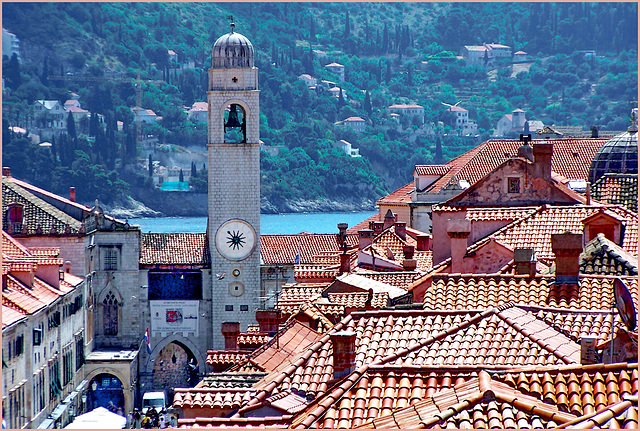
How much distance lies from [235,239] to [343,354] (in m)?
54.2

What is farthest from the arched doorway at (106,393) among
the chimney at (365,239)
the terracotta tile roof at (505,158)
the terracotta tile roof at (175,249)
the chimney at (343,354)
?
the chimney at (343,354)

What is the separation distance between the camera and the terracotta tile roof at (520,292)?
19750mm

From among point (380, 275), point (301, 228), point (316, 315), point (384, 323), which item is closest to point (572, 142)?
point (380, 275)

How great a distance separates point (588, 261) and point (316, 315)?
4794 mm

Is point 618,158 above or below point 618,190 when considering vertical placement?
above

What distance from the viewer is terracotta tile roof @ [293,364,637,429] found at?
12.5 metres

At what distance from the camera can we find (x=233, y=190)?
70125 millimetres

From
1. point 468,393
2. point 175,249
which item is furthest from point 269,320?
point 175,249

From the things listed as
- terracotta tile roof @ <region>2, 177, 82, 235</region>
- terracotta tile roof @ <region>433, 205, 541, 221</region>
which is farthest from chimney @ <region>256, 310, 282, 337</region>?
terracotta tile roof @ <region>2, 177, 82, 235</region>

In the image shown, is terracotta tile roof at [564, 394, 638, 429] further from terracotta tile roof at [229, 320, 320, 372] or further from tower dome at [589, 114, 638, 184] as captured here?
tower dome at [589, 114, 638, 184]

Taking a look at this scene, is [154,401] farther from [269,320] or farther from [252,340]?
[252,340]

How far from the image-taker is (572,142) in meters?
72.9

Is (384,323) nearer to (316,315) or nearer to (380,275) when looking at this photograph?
(316,315)

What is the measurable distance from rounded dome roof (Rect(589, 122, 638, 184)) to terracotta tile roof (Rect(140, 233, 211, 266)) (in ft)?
81.2
